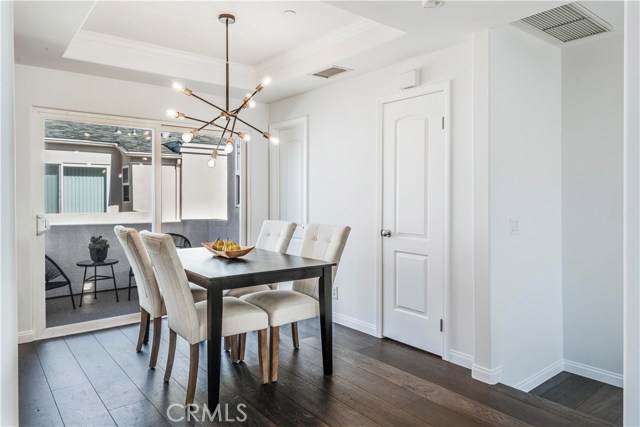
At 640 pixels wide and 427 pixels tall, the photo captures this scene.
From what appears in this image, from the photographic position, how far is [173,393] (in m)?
2.68

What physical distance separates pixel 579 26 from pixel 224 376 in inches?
142

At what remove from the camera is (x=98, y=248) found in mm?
4152

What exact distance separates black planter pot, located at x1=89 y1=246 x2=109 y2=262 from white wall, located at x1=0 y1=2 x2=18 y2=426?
12.9ft

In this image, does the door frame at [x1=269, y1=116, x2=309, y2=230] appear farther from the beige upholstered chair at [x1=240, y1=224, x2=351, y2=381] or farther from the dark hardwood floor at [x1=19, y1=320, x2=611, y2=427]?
the dark hardwood floor at [x1=19, y1=320, x2=611, y2=427]

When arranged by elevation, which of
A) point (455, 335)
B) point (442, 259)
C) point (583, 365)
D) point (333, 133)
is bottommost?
point (583, 365)

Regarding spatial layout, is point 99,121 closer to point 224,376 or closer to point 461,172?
point 224,376

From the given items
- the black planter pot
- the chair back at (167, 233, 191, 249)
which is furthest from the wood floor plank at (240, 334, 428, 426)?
the black planter pot

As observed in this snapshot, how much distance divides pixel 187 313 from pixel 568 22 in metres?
3.29

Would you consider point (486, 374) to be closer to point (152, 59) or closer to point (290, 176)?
point (290, 176)

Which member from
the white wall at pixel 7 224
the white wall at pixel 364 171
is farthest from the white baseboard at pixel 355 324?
the white wall at pixel 7 224

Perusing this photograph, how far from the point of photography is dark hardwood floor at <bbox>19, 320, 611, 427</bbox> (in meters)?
2.39

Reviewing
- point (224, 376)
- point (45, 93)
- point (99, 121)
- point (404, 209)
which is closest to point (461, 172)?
point (404, 209)

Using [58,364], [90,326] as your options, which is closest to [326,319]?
[58,364]

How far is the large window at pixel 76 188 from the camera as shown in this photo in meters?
3.88
